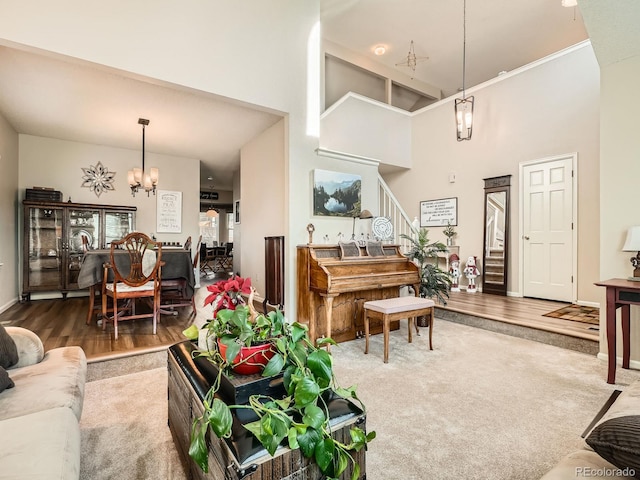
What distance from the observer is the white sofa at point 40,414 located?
896mm

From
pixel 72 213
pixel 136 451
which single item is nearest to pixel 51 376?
pixel 136 451

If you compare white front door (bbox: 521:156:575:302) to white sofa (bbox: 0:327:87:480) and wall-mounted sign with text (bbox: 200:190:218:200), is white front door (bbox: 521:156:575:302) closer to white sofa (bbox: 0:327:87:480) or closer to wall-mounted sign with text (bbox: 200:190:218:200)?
white sofa (bbox: 0:327:87:480)

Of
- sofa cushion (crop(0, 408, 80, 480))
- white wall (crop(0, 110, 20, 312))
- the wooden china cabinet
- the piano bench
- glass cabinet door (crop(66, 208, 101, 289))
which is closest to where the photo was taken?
sofa cushion (crop(0, 408, 80, 480))

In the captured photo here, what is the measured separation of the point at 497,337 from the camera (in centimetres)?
351

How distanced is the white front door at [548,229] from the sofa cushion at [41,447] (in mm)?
5651

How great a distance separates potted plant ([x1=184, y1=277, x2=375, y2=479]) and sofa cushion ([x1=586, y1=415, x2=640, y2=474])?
0.61 m

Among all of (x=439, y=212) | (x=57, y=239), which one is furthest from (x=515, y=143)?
(x=57, y=239)

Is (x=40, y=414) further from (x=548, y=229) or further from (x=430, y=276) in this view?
(x=548, y=229)

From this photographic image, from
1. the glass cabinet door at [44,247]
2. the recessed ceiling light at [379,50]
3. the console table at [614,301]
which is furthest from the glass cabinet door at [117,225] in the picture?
the console table at [614,301]

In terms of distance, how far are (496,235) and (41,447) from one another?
587 centimetres

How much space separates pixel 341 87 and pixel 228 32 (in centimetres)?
432

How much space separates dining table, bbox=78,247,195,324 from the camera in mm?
3541

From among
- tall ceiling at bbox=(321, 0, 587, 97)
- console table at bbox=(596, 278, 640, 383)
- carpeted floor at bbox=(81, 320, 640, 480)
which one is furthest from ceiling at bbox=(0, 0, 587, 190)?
console table at bbox=(596, 278, 640, 383)

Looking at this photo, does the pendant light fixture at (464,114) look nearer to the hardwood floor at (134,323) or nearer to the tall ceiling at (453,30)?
the tall ceiling at (453,30)
